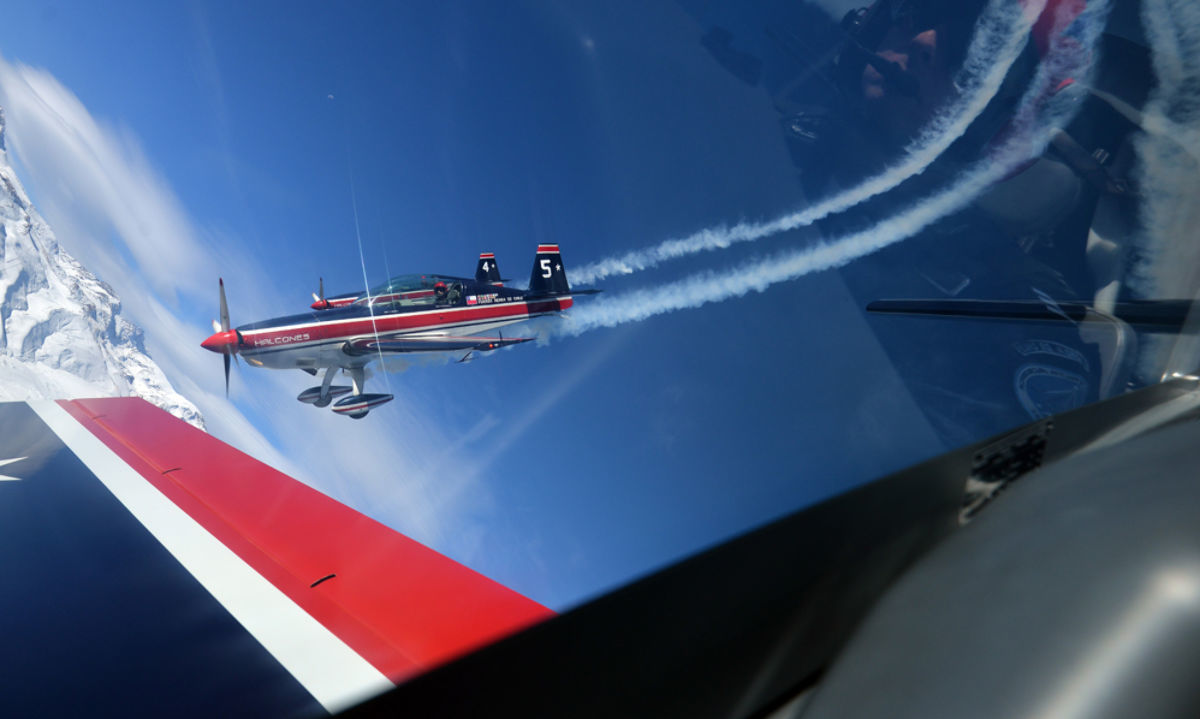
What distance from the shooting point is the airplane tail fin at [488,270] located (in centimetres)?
231

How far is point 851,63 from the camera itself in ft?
5.36

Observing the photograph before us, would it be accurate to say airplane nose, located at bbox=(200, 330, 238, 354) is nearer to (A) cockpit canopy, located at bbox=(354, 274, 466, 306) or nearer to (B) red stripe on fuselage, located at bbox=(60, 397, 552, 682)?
(A) cockpit canopy, located at bbox=(354, 274, 466, 306)

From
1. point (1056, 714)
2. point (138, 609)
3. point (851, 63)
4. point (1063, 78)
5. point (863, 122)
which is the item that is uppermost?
point (851, 63)

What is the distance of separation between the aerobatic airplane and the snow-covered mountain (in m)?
1.00

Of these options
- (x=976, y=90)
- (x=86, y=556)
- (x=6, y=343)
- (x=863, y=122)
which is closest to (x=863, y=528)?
(x=86, y=556)

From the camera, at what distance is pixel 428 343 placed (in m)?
2.46

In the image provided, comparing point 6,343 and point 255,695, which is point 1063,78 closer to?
point 255,695

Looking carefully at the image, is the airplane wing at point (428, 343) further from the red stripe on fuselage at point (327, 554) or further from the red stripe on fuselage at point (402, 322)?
the red stripe on fuselage at point (327, 554)

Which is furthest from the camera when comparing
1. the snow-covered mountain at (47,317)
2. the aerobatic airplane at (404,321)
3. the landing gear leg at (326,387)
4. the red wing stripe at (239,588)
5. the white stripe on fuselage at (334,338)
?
the landing gear leg at (326,387)

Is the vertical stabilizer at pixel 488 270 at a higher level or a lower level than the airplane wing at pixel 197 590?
higher

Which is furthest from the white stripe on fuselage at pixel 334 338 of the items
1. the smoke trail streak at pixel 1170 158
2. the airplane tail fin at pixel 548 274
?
the smoke trail streak at pixel 1170 158

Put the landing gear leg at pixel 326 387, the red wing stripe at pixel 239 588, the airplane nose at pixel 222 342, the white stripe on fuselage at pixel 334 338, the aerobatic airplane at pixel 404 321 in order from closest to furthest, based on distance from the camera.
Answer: the red wing stripe at pixel 239 588, the airplane nose at pixel 222 342, the white stripe on fuselage at pixel 334 338, the aerobatic airplane at pixel 404 321, the landing gear leg at pixel 326 387

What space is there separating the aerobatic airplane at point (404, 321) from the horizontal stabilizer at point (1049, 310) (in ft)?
4.48

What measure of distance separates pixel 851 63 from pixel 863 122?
7.9 inches
